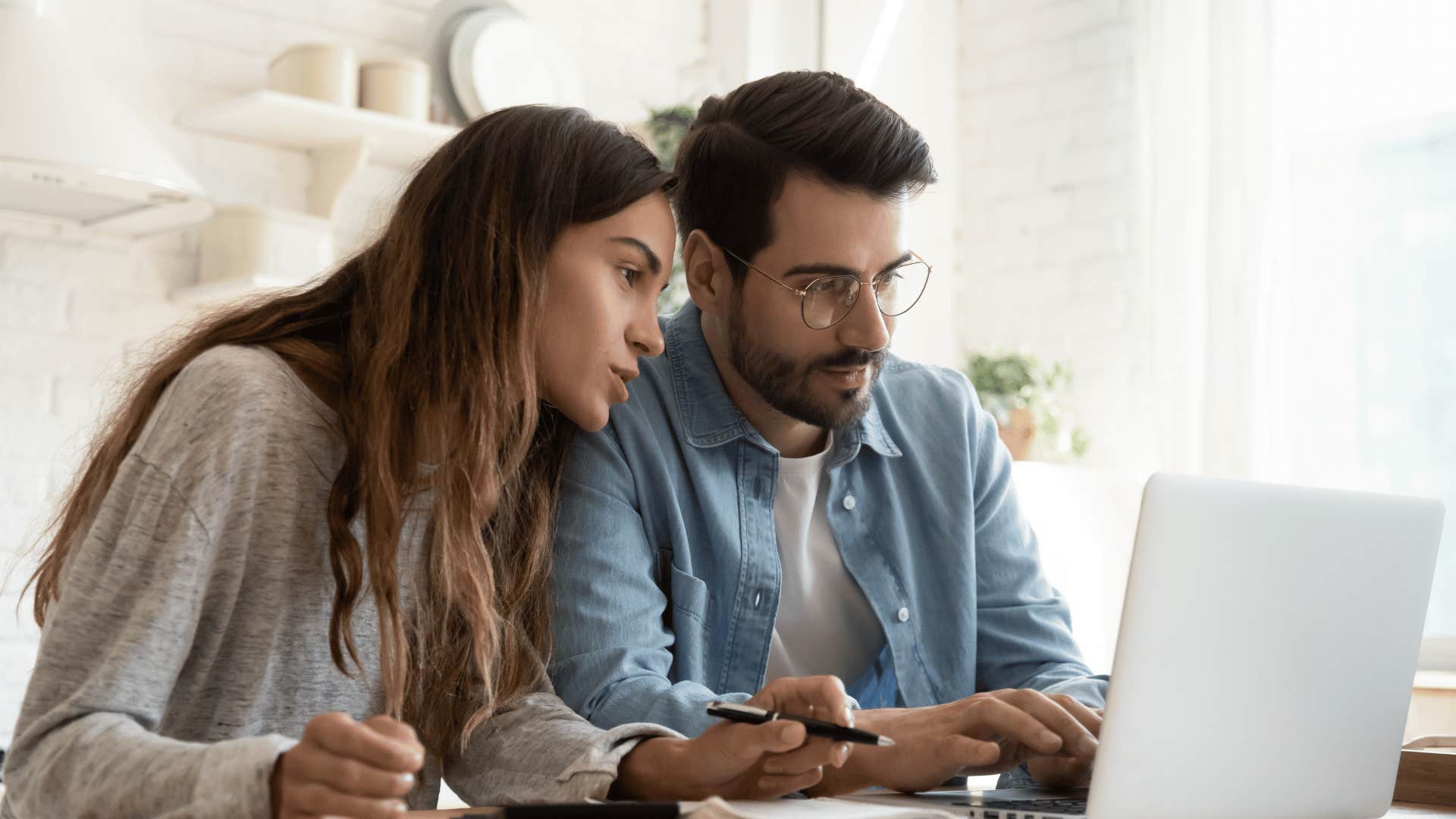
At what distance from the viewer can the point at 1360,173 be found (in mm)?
2986

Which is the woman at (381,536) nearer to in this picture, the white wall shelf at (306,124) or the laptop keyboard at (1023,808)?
the laptop keyboard at (1023,808)

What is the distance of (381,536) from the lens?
3.31 feet

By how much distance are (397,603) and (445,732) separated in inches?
7.2

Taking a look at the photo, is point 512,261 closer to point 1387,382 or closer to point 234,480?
point 234,480

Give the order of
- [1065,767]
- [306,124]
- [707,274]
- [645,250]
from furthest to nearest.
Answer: [306,124] < [707,274] < [645,250] < [1065,767]

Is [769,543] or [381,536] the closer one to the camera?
[381,536]

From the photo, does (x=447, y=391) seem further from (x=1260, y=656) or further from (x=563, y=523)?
(x=1260, y=656)

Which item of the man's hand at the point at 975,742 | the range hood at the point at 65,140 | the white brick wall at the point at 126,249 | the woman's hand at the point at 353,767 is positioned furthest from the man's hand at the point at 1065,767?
the range hood at the point at 65,140

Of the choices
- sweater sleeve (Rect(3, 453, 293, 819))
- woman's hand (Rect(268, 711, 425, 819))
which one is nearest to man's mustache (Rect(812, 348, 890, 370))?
sweater sleeve (Rect(3, 453, 293, 819))

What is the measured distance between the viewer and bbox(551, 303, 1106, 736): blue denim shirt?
4.28 ft

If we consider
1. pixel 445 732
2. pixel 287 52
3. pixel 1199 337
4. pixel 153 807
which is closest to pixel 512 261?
pixel 445 732

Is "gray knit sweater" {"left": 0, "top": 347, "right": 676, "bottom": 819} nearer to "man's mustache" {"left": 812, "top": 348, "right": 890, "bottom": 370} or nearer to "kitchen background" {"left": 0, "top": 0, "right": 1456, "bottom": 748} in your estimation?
"man's mustache" {"left": 812, "top": 348, "right": 890, "bottom": 370}

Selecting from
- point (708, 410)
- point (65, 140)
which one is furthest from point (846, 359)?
point (65, 140)

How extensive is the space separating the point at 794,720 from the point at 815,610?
0.57 metres
